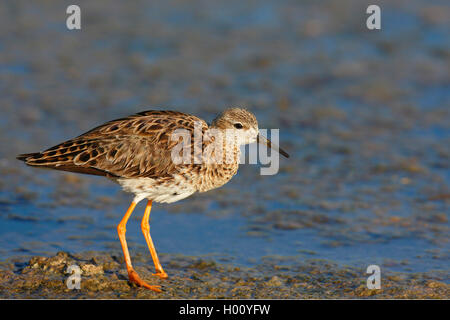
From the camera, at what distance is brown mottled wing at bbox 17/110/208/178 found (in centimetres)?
836

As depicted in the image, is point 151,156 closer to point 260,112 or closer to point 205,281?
point 205,281

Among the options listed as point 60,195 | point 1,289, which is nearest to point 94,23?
point 60,195

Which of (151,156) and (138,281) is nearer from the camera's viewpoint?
(138,281)

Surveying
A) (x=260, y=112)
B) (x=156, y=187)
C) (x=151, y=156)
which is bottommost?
(x=156, y=187)

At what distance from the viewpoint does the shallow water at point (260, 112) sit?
32.1 ft

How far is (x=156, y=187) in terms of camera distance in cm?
840

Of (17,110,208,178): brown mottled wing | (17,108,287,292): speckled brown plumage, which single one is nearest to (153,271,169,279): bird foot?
(17,108,287,292): speckled brown plumage

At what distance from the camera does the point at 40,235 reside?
9.59 meters

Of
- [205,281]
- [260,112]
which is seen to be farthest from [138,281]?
[260,112]

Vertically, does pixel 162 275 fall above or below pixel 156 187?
below

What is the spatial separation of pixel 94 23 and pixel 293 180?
8.00 metres

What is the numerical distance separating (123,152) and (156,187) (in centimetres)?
58

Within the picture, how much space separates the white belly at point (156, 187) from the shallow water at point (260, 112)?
1.17 m
